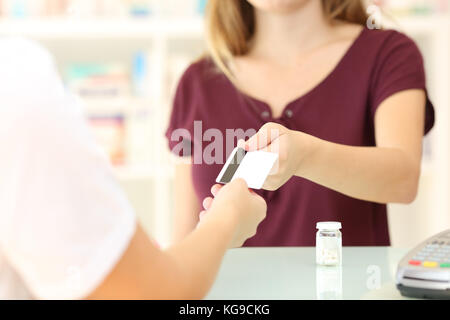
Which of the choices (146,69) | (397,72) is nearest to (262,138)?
(397,72)

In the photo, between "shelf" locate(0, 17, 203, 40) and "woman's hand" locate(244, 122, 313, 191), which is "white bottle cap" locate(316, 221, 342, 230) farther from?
"shelf" locate(0, 17, 203, 40)

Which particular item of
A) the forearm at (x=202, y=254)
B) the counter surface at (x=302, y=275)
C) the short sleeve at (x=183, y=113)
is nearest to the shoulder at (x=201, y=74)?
the short sleeve at (x=183, y=113)

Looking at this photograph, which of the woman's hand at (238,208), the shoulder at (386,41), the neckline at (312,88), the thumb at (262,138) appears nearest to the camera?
the woman's hand at (238,208)

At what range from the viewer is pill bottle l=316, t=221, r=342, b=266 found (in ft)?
1.82

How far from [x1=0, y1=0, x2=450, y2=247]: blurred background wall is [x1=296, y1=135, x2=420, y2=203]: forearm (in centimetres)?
97

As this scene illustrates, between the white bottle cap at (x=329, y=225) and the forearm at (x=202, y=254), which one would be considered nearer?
the forearm at (x=202, y=254)

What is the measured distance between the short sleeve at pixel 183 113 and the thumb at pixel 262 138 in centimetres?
37

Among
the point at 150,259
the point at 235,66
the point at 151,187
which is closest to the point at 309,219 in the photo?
the point at 235,66

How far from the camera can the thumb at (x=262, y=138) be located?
0.48m

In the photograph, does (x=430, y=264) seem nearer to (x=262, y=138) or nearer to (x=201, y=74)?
(x=262, y=138)

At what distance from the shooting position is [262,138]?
1.64 feet

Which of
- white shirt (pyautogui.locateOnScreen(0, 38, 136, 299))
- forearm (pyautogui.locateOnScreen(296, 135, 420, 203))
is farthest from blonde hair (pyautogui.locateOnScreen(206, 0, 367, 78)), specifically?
white shirt (pyautogui.locateOnScreen(0, 38, 136, 299))

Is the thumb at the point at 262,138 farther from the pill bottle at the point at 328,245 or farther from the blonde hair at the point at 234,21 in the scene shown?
the blonde hair at the point at 234,21

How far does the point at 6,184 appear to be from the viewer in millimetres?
267
